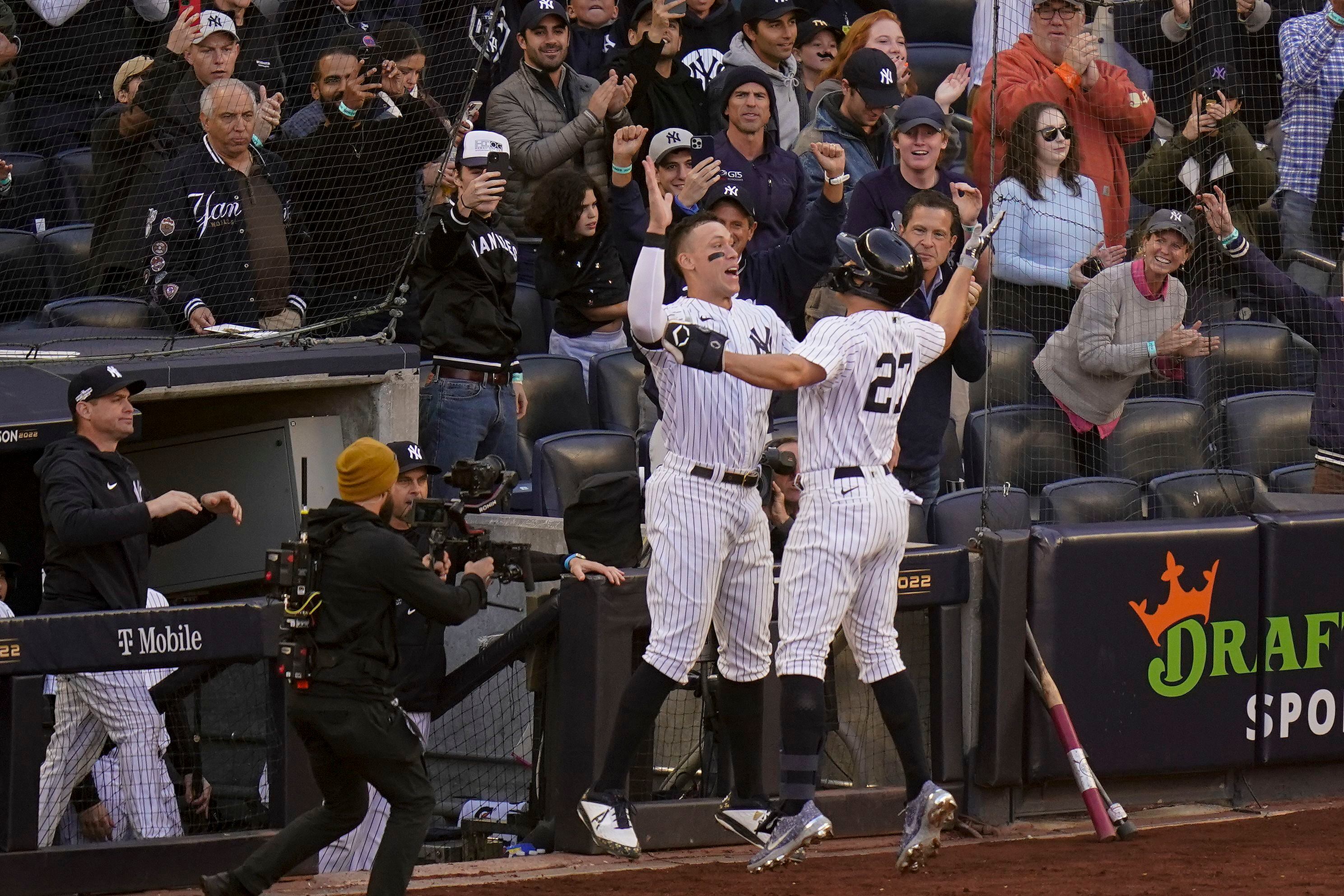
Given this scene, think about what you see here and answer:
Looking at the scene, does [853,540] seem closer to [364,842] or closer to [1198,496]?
[364,842]

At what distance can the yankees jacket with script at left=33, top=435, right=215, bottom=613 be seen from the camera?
249 inches

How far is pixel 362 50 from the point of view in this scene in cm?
909

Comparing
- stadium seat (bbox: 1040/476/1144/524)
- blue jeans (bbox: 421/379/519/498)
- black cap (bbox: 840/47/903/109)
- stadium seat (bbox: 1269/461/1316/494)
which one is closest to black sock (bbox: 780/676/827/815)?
stadium seat (bbox: 1040/476/1144/524)

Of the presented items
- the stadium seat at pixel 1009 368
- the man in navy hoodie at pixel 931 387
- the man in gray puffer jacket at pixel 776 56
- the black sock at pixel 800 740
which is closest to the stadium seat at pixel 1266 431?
the stadium seat at pixel 1009 368

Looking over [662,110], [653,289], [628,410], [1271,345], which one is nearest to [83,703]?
[653,289]

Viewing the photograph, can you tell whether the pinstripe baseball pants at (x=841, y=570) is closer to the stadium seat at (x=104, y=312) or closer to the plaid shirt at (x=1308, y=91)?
the stadium seat at (x=104, y=312)

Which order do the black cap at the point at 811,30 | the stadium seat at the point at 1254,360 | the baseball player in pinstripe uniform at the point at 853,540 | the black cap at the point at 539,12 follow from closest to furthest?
the baseball player in pinstripe uniform at the point at 853,540, the stadium seat at the point at 1254,360, the black cap at the point at 539,12, the black cap at the point at 811,30

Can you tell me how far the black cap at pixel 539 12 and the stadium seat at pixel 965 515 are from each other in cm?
365

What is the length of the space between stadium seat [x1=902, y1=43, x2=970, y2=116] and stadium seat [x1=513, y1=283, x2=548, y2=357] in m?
3.22

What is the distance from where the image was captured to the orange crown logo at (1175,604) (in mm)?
7102

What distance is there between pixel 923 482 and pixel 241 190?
345cm

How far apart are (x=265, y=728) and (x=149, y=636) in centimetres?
66

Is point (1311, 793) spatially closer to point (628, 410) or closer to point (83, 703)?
point (628, 410)


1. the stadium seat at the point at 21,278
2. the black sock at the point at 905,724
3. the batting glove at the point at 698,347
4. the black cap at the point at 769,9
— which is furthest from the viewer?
the black cap at the point at 769,9
